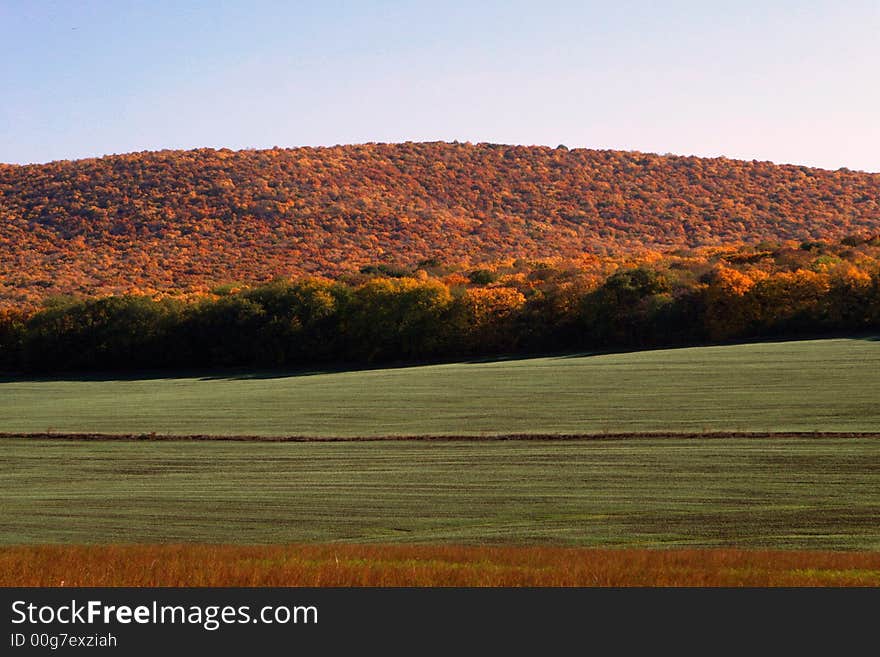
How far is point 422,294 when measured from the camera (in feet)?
216

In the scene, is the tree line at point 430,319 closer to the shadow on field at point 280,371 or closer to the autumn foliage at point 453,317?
the autumn foliage at point 453,317

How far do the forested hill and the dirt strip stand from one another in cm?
5935

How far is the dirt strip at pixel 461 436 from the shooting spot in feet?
101

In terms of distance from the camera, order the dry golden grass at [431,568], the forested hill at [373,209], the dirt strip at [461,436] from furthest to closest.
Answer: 1. the forested hill at [373,209]
2. the dirt strip at [461,436]
3. the dry golden grass at [431,568]

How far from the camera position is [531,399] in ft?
140

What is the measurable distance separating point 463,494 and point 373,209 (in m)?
111

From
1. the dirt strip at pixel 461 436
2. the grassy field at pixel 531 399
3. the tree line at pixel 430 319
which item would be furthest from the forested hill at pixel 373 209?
the dirt strip at pixel 461 436

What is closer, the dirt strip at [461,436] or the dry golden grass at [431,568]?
the dry golden grass at [431,568]

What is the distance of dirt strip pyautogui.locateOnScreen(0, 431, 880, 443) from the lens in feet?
101

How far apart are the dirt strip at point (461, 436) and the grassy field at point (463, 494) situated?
2.56 feet

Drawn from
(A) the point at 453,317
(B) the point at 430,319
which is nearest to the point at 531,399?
(A) the point at 453,317

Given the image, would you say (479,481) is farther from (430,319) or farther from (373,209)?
(373,209)

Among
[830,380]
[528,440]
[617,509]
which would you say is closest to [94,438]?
[528,440]

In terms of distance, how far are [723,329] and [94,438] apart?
115 ft
